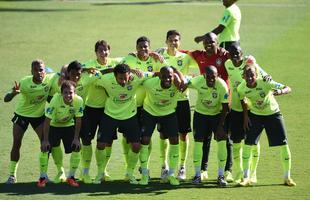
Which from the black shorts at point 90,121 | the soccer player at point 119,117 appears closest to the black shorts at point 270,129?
the soccer player at point 119,117

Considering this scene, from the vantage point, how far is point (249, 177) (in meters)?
16.5

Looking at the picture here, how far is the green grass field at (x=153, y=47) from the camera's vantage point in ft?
52.5

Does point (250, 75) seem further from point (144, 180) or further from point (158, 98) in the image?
point (144, 180)

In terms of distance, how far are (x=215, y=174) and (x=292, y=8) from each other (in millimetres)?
23920

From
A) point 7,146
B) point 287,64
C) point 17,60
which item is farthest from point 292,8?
point 7,146

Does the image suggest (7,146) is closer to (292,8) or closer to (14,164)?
(14,164)

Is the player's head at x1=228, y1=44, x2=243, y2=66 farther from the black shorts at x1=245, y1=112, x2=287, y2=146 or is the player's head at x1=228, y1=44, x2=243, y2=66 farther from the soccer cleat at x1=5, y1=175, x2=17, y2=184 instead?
the soccer cleat at x1=5, y1=175, x2=17, y2=184

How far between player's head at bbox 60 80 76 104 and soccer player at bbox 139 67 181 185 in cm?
136

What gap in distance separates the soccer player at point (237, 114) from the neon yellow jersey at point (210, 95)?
0.36 metres

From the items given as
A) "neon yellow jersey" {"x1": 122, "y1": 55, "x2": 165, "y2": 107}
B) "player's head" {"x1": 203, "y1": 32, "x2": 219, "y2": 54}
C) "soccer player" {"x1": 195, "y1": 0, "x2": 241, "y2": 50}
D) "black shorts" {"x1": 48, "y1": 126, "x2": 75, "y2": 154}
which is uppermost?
"soccer player" {"x1": 195, "y1": 0, "x2": 241, "y2": 50}

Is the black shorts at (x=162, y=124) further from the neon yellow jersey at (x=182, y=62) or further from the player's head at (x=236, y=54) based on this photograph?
the player's head at (x=236, y=54)

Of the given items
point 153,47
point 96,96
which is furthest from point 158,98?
point 153,47

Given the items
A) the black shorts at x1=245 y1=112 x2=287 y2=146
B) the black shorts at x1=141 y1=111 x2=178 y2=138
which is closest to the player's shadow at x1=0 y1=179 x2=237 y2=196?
the black shorts at x1=141 y1=111 x2=178 y2=138

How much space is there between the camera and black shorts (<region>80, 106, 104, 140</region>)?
54.6 feet
